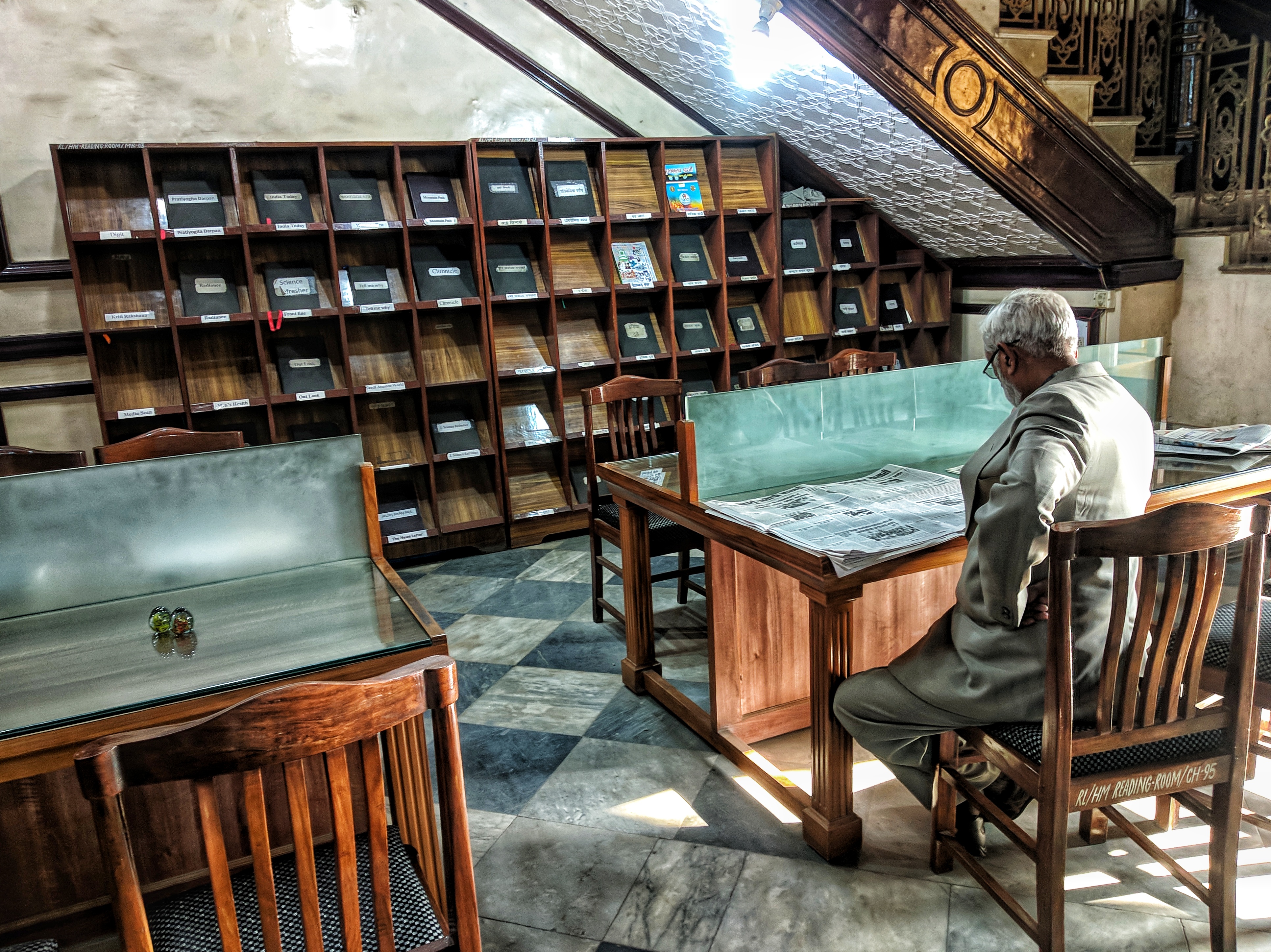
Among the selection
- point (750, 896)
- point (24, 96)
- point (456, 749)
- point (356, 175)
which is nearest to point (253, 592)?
point (456, 749)

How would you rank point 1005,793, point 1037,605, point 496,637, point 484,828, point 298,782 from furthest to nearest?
point 496,637 → point 484,828 → point 1005,793 → point 1037,605 → point 298,782

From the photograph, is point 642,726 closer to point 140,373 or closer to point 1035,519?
point 1035,519

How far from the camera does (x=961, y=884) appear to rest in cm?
199

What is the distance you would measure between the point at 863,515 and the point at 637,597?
960mm

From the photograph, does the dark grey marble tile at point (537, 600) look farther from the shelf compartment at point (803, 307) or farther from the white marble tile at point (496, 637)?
the shelf compartment at point (803, 307)

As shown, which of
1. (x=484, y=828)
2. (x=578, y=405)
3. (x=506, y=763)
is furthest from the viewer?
(x=578, y=405)

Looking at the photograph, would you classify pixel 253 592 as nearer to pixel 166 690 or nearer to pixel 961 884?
pixel 166 690

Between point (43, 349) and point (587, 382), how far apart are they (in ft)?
8.60

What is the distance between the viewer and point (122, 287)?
4043 millimetres

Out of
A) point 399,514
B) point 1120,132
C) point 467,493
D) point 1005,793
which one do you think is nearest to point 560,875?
point 1005,793

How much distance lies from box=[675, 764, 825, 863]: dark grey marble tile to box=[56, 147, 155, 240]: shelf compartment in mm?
3362

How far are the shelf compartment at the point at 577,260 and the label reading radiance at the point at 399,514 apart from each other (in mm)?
1382

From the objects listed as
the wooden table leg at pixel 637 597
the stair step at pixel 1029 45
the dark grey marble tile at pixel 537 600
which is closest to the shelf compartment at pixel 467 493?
the dark grey marble tile at pixel 537 600

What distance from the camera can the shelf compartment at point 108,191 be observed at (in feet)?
12.8
